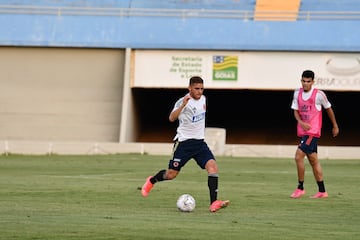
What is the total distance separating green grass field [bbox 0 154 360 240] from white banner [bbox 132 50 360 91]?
13956 millimetres

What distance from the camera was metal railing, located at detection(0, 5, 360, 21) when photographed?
141ft

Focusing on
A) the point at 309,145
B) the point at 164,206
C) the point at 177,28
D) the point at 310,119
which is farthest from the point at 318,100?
the point at 177,28

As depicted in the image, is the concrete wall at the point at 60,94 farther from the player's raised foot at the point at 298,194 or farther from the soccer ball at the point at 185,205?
the soccer ball at the point at 185,205

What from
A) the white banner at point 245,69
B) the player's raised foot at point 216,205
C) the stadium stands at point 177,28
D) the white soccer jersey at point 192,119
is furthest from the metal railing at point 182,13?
the player's raised foot at point 216,205

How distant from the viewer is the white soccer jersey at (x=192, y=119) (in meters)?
15.0

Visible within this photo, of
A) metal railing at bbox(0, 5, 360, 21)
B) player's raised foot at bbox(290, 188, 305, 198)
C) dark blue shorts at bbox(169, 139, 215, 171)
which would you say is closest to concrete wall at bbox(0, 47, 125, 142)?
metal railing at bbox(0, 5, 360, 21)

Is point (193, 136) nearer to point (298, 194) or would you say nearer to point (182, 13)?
point (298, 194)

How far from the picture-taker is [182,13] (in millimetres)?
44094

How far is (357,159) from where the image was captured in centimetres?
3594

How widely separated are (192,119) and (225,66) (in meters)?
27.0

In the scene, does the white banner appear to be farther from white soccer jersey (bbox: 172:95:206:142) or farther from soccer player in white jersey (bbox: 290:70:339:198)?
white soccer jersey (bbox: 172:95:206:142)

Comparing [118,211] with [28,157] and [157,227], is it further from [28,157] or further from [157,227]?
[28,157]

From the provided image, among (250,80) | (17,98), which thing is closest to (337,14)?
(250,80)

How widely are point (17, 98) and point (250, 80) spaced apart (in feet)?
32.4
